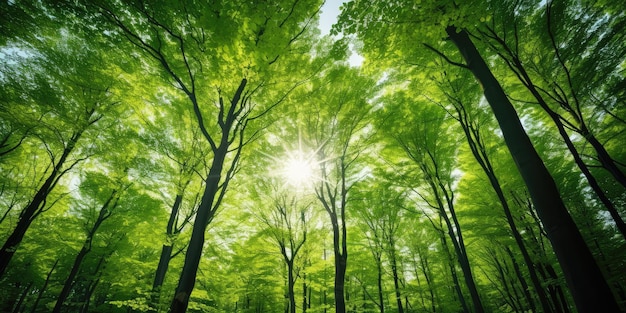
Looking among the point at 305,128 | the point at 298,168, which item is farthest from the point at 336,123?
the point at 298,168

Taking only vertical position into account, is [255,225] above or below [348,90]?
below

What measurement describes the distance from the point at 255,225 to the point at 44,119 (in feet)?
29.0

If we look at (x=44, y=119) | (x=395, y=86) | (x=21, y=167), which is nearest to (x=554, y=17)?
(x=395, y=86)

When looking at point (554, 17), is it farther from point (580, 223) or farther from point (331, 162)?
point (580, 223)

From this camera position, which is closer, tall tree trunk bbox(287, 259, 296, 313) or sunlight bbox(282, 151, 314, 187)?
sunlight bbox(282, 151, 314, 187)

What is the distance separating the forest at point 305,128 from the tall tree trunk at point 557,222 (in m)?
0.02

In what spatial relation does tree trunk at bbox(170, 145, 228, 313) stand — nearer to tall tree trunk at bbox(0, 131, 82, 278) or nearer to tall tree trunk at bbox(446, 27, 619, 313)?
tall tree trunk at bbox(446, 27, 619, 313)

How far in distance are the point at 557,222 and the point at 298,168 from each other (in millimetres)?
7143

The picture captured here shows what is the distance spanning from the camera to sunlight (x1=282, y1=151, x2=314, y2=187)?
8242 millimetres

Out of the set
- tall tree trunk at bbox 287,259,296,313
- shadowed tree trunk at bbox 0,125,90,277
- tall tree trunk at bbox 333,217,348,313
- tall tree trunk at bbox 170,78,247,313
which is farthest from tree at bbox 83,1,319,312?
shadowed tree trunk at bbox 0,125,90,277

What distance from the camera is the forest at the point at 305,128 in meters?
4.20

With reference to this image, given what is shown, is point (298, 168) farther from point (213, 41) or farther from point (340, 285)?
point (213, 41)

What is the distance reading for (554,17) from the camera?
513cm

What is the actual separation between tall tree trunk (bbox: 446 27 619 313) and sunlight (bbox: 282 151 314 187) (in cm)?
589
